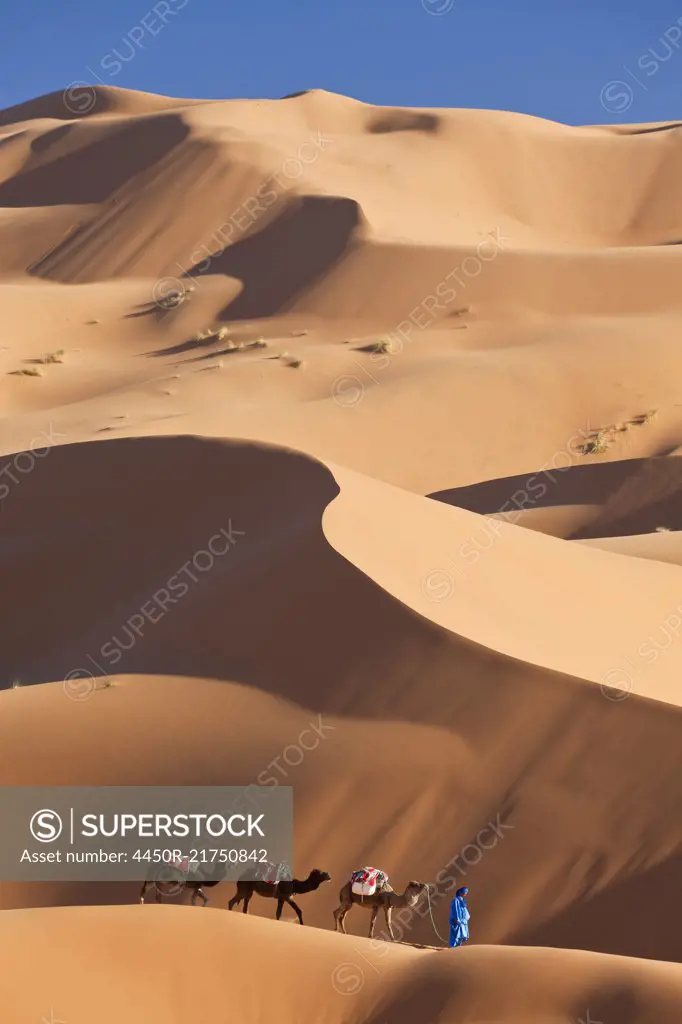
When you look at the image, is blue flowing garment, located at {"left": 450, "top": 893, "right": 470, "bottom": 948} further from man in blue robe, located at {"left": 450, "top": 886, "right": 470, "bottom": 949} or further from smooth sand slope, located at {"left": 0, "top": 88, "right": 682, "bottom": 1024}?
smooth sand slope, located at {"left": 0, "top": 88, "right": 682, "bottom": 1024}

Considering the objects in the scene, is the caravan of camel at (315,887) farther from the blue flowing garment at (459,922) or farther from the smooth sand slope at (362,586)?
the smooth sand slope at (362,586)

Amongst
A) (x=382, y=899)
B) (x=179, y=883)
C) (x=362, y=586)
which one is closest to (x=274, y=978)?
(x=382, y=899)

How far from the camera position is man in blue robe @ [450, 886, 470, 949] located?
829 centimetres

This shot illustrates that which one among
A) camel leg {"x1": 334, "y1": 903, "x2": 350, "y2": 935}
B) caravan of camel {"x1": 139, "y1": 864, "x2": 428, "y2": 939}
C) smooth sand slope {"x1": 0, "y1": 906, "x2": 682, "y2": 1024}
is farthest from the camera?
camel leg {"x1": 334, "y1": 903, "x2": 350, "y2": 935}

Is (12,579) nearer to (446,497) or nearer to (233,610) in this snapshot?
(233,610)

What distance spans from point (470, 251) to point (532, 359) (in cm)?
730

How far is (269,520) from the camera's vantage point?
567 inches

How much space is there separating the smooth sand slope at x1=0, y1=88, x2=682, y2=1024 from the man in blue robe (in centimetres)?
83

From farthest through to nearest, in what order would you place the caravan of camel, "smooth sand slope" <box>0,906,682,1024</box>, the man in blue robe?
1. the caravan of camel
2. the man in blue robe
3. "smooth sand slope" <box>0,906,682,1024</box>

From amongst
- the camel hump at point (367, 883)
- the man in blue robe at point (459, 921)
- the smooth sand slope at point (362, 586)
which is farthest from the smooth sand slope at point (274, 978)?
the camel hump at point (367, 883)

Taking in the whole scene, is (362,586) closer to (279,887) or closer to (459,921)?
(279,887)

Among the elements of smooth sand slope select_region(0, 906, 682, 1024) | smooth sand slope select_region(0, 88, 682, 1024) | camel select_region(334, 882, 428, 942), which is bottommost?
smooth sand slope select_region(0, 906, 682, 1024)

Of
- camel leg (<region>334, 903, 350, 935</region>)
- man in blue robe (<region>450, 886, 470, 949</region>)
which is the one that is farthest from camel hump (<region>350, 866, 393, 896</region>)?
man in blue robe (<region>450, 886, 470, 949</region>)

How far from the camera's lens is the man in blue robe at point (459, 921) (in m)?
8.29
